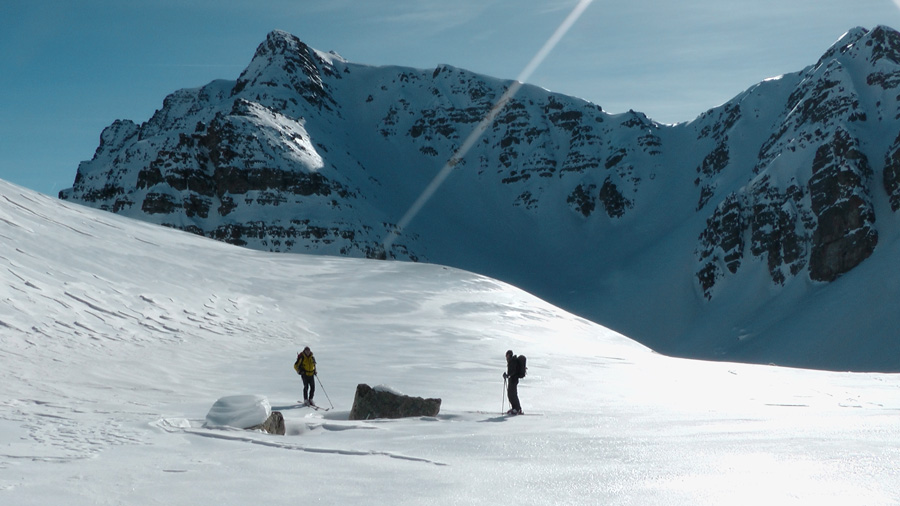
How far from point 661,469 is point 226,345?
2006 centimetres

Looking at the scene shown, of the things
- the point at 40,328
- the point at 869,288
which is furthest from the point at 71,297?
the point at 869,288

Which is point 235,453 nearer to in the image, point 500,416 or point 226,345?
point 500,416

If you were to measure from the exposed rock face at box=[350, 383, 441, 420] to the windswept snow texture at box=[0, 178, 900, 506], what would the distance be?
0.37m

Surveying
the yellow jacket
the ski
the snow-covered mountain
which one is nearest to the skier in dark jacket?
the ski

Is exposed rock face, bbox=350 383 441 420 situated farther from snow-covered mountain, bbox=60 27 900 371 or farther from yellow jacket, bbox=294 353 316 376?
snow-covered mountain, bbox=60 27 900 371

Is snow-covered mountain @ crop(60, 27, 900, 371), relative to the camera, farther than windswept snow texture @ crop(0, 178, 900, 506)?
Yes

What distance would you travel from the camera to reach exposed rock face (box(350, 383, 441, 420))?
13750mm

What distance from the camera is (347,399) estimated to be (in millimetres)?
17375

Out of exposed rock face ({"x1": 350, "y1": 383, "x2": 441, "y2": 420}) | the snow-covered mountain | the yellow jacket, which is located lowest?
exposed rock face ({"x1": 350, "y1": 383, "x2": 441, "y2": 420})

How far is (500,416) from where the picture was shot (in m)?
14.0

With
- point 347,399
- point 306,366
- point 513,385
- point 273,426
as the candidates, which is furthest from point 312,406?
point 513,385

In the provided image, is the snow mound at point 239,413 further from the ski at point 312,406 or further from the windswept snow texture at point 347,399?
the ski at point 312,406

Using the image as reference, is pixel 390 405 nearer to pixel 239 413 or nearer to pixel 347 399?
pixel 239 413

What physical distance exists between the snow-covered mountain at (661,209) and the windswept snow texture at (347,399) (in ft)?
243
